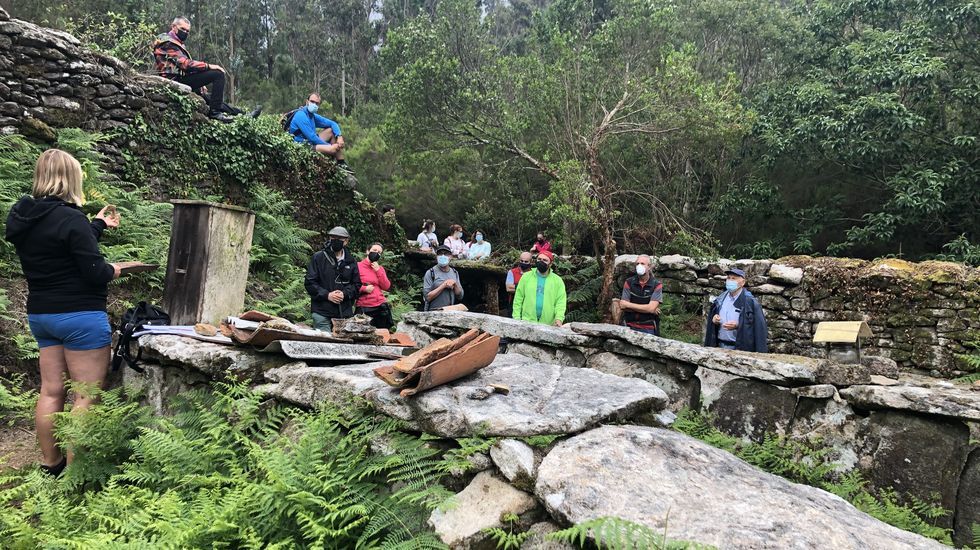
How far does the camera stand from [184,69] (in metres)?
11.0

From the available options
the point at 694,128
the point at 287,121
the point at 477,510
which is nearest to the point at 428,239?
the point at 287,121

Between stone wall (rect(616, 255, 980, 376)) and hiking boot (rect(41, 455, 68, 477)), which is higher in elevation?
stone wall (rect(616, 255, 980, 376))

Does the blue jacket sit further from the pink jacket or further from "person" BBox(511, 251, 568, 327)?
"person" BBox(511, 251, 568, 327)

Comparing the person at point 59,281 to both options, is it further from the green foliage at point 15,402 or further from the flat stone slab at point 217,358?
the green foliage at point 15,402

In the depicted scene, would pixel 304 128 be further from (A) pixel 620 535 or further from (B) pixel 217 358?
(A) pixel 620 535

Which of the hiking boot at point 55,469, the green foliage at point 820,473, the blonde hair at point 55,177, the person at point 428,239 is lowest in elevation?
the hiking boot at point 55,469

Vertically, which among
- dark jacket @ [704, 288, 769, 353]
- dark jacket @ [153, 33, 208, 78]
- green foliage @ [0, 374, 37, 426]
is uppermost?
dark jacket @ [153, 33, 208, 78]

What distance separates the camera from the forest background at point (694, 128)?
12.2m

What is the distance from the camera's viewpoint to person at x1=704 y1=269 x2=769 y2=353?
6.02 meters

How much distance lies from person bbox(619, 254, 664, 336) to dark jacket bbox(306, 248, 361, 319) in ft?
11.4

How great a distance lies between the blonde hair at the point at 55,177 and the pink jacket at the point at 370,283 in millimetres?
3768

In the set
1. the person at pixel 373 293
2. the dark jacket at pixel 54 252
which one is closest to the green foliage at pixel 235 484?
the dark jacket at pixel 54 252

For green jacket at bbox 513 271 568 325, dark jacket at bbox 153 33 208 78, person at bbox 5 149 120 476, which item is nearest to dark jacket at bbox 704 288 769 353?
green jacket at bbox 513 271 568 325

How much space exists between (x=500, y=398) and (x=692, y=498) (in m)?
1.15
